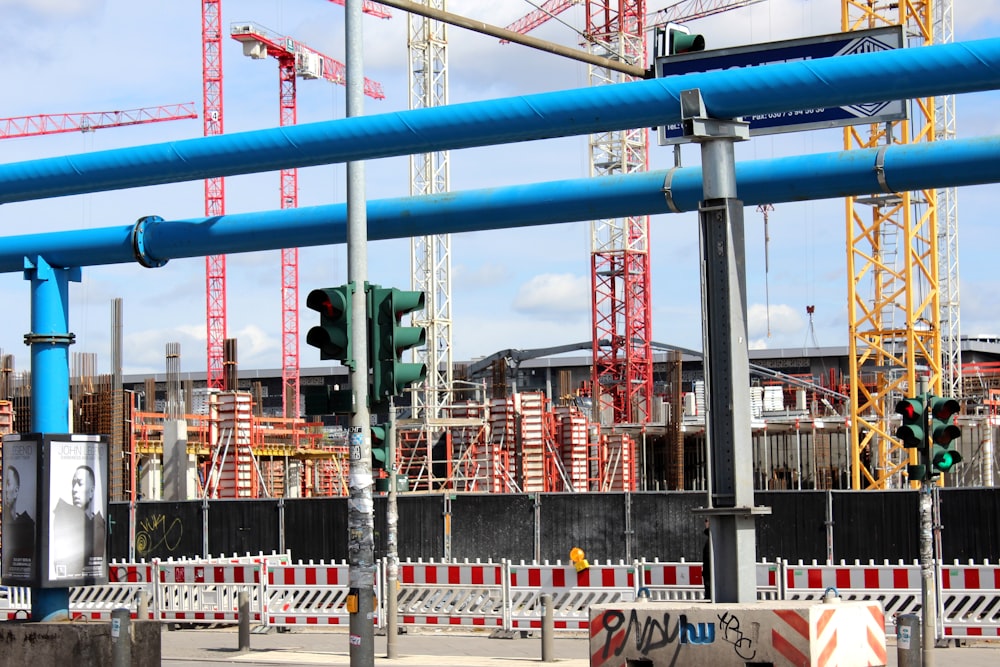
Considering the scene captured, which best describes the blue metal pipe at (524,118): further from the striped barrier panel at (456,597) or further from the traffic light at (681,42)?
the striped barrier panel at (456,597)

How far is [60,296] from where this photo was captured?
48.5ft

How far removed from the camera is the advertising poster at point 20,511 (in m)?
13.7

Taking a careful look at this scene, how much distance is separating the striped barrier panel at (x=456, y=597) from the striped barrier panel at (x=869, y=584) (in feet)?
14.6

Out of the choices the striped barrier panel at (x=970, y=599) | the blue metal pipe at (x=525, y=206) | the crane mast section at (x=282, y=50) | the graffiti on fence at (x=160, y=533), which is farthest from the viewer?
the crane mast section at (x=282, y=50)

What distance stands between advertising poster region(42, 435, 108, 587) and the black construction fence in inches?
567

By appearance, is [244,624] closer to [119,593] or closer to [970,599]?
[119,593]

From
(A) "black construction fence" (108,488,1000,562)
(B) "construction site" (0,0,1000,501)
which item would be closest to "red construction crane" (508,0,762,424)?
(B) "construction site" (0,0,1000,501)

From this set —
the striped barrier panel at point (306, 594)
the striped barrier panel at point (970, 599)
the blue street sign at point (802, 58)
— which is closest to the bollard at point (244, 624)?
the striped barrier panel at point (306, 594)

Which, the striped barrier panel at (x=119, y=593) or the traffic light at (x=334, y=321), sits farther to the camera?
the striped barrier panel at (x=119, y=593)

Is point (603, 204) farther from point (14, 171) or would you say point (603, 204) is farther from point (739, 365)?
point (14, 171)

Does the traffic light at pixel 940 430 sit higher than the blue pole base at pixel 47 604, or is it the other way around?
the traffic light at pixel 940 430

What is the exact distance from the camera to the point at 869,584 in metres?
19.9

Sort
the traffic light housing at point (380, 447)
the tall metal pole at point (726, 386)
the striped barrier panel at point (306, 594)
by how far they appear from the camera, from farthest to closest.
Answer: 1. the striped barrier panel at point (306, 594)
2. the traffic light housing at point (380, 447)
3. the tall metal pole at point (726, 386)

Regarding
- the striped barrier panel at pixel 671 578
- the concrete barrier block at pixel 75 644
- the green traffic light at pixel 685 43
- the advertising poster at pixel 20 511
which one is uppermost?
the green traffic light at pixel 685 43
